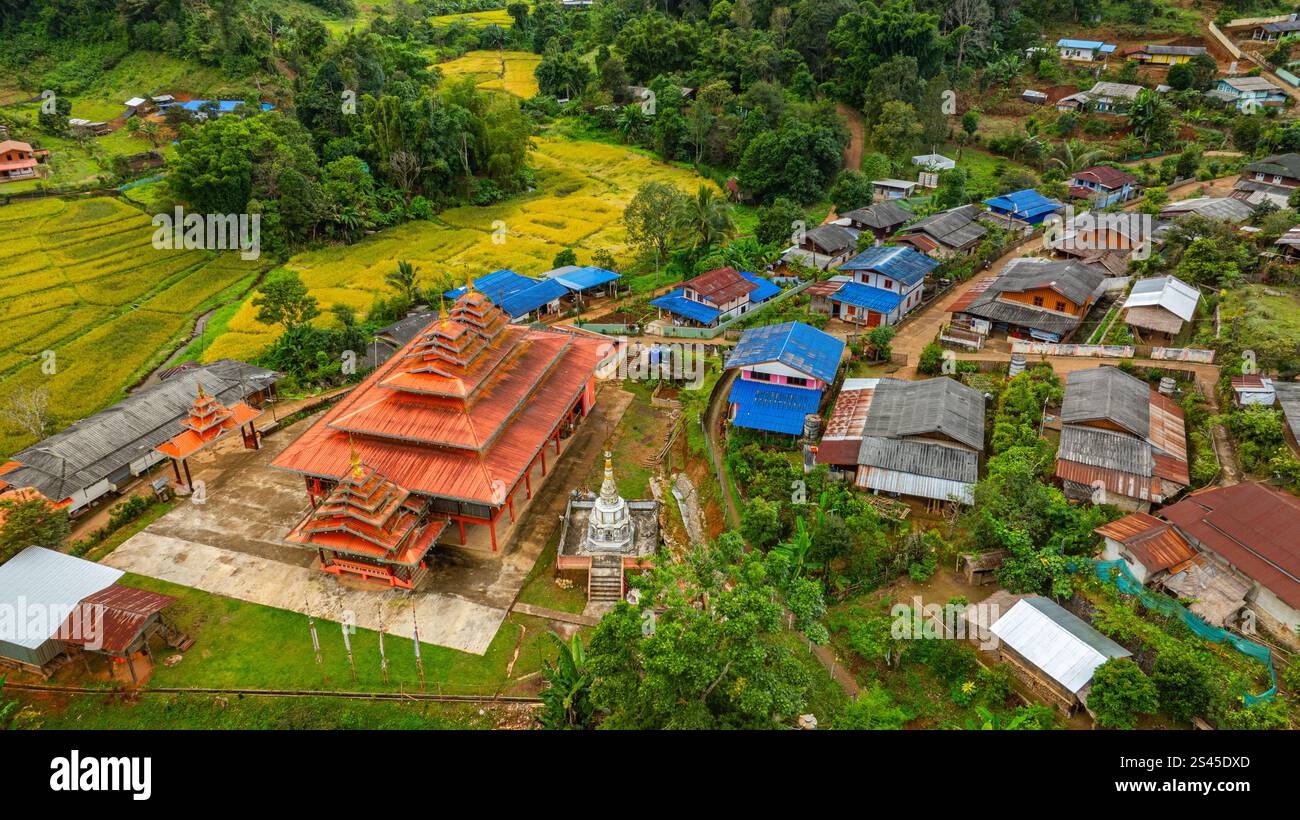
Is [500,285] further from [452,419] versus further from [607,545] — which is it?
[607,545]

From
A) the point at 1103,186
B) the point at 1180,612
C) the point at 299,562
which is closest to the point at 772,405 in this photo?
the point at 1180,612

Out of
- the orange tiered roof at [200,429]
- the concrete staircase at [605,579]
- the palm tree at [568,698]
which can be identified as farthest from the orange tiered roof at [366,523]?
the orange tiered roof at [200,429]

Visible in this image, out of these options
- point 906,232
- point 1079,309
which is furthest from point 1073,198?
point 1079,309

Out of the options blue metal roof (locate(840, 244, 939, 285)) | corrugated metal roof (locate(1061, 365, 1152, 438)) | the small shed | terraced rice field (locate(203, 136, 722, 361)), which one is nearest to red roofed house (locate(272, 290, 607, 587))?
the small shed

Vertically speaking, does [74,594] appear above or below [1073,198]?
below

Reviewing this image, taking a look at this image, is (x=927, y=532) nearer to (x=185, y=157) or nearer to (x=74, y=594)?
(x=74, y=594)

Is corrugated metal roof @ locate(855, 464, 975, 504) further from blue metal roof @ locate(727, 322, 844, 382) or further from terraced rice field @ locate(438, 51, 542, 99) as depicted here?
terraced rice field @ locate(438, 51, 542, 99)
